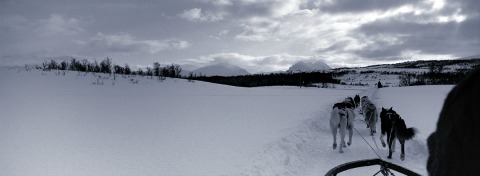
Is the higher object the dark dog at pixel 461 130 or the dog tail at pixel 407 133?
the dark dog at pixel 461 130

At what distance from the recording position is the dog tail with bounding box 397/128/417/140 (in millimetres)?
5938

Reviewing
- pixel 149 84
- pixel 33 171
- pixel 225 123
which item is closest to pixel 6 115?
pixel 33 171

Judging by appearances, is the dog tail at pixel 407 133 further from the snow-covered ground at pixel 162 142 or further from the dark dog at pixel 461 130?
the dark dog at pixel 461 130

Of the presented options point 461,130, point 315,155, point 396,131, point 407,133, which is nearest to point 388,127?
point 396,131

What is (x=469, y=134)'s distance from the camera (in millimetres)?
557

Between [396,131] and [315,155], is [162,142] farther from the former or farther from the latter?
[396,131]

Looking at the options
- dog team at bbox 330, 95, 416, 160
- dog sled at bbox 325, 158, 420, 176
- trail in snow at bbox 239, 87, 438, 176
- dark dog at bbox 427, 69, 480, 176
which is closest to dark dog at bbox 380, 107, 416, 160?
dog team at bbox 330, 95, 416, 160

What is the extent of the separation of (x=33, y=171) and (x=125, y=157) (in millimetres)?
1273

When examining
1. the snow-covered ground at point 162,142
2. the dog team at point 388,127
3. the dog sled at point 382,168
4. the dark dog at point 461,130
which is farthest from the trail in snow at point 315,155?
the dark dog at point 461,130

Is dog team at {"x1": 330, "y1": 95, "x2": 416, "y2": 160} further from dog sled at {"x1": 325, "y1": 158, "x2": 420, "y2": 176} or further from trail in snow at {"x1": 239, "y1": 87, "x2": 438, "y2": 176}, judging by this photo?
dog sled at {"x1": 325, "y1": 158, "x2": 420, "y2": 176}

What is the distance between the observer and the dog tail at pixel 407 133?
5.94 metres

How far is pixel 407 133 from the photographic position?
5.99 m

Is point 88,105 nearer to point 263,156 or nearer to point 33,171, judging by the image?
point 33,171

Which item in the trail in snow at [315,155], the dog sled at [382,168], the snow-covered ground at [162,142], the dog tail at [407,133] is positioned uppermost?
the dog sled at [382,168]
